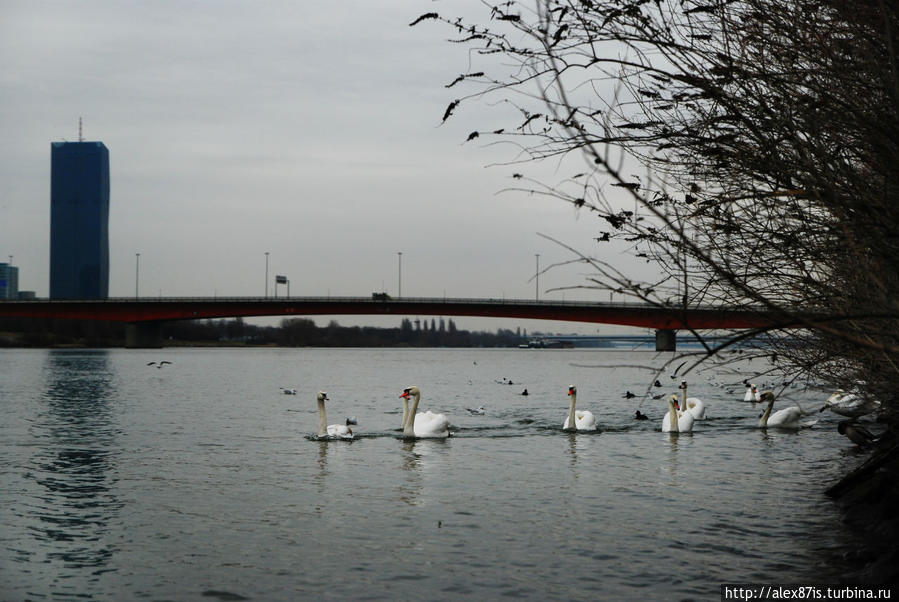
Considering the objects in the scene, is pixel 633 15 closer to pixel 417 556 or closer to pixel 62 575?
pixel 417 556

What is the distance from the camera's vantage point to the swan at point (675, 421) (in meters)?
24.4

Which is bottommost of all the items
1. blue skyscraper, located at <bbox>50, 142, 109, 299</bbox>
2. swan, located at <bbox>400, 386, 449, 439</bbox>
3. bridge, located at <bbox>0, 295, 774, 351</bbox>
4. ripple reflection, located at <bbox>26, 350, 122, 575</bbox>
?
ripple reflection, located at <bbox>26, 350, 122, 575</bbox>

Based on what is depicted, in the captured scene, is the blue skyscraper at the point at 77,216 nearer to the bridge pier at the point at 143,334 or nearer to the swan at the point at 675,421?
the bridge pier at the point at 143,334

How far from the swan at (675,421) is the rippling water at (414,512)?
32 centimetres

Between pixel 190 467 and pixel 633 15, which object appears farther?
pixel 190 467

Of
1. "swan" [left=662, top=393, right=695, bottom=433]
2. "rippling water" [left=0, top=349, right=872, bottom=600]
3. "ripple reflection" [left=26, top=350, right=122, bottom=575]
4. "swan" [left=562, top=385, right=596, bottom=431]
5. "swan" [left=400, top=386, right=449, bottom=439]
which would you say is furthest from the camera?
"swan" [left=562, top=385, right=596, bottom=431]

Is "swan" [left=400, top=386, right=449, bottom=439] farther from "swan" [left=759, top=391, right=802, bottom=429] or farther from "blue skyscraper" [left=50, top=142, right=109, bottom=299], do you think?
"blue skyscraper" [left=50, top=142, right=109, bottom=299]

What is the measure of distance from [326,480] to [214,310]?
A: 266 ft

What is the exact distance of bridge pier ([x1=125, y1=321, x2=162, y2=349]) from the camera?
363ft

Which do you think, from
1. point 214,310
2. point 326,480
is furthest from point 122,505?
point 214,310

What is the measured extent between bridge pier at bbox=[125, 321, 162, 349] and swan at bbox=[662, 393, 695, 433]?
3692 inches

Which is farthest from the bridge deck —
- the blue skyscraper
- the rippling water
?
the blue skyscraper

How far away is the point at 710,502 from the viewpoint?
1431 centimetres

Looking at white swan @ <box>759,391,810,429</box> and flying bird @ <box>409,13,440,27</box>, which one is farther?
white swan @ <box>759,391,810,429</box>
